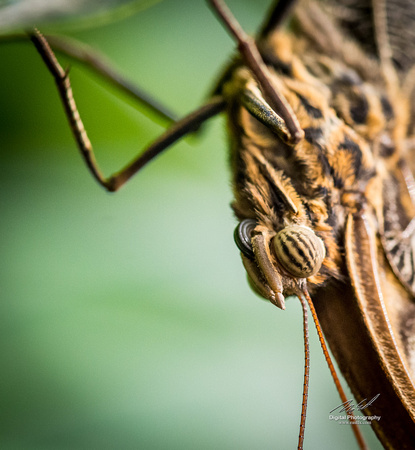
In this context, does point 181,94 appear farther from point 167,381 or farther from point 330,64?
point 167,381

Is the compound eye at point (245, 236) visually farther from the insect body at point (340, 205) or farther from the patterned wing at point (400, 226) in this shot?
the patterned wing at point (400, 226)

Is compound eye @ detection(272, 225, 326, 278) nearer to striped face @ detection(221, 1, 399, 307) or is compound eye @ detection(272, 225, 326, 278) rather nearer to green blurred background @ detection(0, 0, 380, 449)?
striped face @ detection(221, 1, 399, 307)

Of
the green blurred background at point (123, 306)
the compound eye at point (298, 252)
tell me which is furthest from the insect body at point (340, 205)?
the green blurred background at point (123, 306)

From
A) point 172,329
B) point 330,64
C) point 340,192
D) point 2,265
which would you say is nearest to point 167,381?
point 172,329
